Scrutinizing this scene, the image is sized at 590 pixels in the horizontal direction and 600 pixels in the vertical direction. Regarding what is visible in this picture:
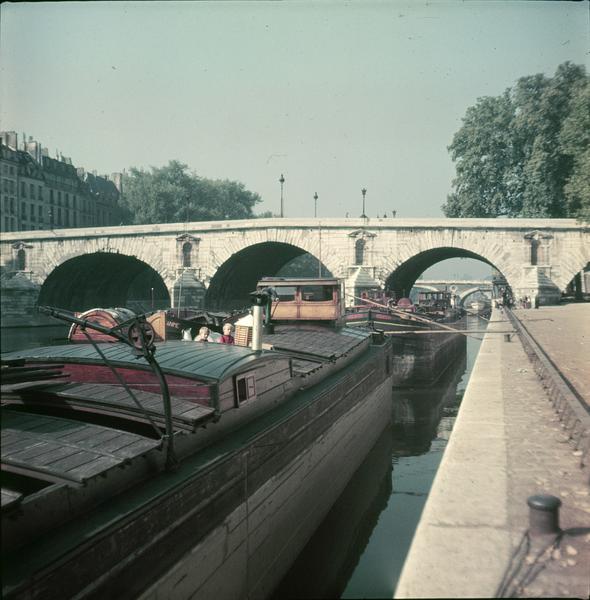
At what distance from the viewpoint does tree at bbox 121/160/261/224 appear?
70625 millimetres

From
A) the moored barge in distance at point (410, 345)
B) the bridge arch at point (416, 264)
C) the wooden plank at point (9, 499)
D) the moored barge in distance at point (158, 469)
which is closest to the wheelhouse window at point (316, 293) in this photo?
the moored barge in distance at point (158, 469)

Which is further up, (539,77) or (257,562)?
(539,77)

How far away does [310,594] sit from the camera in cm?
730

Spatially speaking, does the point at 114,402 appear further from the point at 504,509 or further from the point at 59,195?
the point at 59,195

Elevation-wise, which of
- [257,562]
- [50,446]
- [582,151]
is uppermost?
[582,151]

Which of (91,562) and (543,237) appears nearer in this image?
(91,562)

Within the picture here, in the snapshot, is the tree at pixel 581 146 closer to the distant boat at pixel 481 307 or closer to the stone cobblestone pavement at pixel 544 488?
the stone cobblestone pavement at pixel 544 488

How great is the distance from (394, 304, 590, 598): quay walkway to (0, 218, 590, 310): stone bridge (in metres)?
31.8

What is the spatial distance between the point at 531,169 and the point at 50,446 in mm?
44678

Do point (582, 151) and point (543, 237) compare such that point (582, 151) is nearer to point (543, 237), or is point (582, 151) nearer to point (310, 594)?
point (543, 237)

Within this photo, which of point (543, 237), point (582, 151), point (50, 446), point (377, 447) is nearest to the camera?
point (50, 446)

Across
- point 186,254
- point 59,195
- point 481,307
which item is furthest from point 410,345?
point 481,307

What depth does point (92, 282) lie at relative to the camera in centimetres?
5512

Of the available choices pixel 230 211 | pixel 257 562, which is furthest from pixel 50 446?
pixel 230 211
